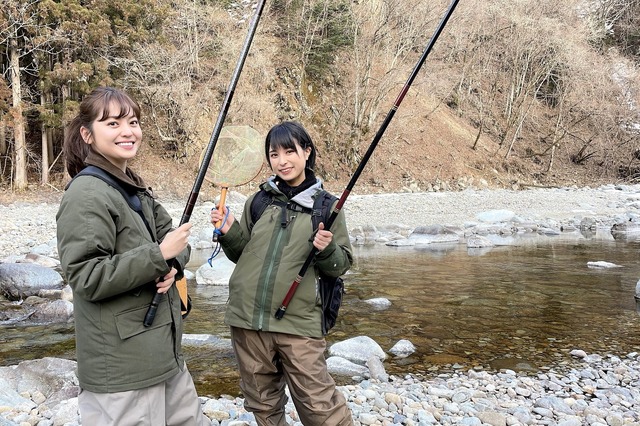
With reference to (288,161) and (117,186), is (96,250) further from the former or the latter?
(288,161)

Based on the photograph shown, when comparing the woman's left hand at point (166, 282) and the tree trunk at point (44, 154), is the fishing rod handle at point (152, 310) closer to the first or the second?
the woman's left hand at point (166, 282)

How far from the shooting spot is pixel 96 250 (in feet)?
5.85

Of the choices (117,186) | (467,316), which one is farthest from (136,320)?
(467,316)

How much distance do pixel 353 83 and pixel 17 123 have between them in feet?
48.2

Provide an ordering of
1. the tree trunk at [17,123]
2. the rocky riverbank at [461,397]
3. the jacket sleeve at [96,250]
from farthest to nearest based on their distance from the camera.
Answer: the tree trunk at [17,123] → the rocky riverbank at [461,397] → the jacket sleeve at [96,250]

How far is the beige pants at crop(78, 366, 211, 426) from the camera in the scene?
6.07 feet

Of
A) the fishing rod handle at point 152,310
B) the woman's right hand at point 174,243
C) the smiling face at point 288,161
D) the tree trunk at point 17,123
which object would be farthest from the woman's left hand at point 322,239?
the tree trunk at point 17,123

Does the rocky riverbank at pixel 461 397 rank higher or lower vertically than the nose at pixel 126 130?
lower

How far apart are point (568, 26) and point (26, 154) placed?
85.9ft

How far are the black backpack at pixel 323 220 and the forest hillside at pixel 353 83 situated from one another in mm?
11706

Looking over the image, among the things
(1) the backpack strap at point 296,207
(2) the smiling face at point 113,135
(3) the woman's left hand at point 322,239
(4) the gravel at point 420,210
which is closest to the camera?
(2) the smiling face at point 113,135

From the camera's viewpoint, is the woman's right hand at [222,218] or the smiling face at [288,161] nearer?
the woman's right hand at [222,218]

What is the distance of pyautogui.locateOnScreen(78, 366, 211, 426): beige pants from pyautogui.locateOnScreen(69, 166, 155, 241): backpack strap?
62 centimetres

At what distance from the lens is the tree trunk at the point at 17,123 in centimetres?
1661
